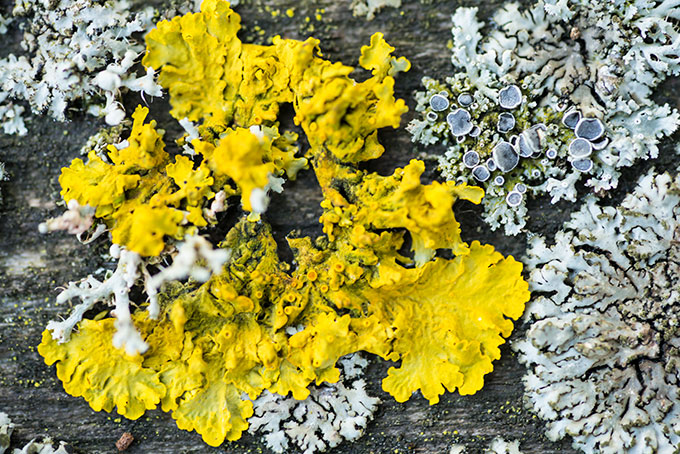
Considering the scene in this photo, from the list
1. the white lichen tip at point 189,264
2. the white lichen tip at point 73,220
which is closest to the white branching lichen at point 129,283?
the white lichen tip at point 189,264

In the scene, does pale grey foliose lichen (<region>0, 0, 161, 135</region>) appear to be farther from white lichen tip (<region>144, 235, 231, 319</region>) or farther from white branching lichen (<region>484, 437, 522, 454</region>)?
white branching lichen (<region>484, 437, 522, 454</region>)

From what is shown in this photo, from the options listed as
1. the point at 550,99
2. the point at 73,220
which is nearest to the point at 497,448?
the point at 550,99

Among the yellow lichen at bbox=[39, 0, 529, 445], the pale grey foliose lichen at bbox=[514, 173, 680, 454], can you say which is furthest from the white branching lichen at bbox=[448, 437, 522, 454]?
the yellow lichen at bbox=[39, 0, 529, 445]

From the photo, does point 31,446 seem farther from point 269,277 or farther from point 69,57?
point 69,57

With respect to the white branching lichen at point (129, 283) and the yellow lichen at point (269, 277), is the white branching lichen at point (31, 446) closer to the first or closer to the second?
the yellow lichen at point (269, 277)

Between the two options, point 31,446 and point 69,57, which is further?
point 31,446

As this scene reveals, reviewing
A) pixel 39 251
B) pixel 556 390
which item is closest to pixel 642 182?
pixel 556 390
